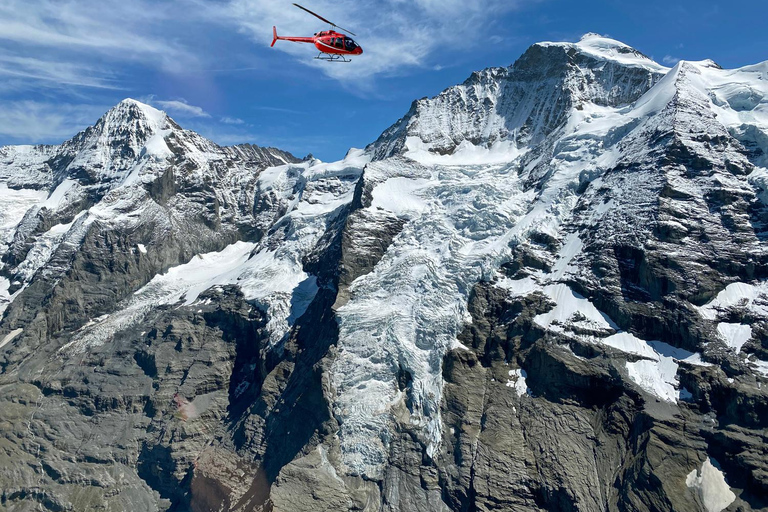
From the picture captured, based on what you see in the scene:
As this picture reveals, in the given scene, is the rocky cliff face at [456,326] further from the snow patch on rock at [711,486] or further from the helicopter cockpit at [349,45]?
the helicopter cockpit at [349,45]

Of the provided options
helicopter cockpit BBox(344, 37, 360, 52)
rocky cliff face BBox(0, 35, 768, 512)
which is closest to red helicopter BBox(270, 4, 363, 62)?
helicopter cockpit BBox(344, 37, 360, 52)

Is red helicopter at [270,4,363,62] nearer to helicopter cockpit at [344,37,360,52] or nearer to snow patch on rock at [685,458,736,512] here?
helicopter cockpit at [344,37,360,52]

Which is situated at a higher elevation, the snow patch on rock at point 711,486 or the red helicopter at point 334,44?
the red helicopter at point 334,44

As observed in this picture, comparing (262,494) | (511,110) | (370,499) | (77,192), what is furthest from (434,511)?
(77,192)

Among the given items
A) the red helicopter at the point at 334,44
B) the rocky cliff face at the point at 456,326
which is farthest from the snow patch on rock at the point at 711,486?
the red helicopter at the point at 334,44

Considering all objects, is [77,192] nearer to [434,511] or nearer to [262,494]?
[262,494]

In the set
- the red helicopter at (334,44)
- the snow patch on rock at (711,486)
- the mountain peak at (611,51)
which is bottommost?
the snow patch on rock at (711,486)

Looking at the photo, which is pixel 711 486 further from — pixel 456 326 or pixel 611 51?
pixel 611 51

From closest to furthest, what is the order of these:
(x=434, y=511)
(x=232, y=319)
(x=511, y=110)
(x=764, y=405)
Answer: (x=764, y=405) < (x=434, y=511) < (x=232, y=319) < (x=511, y=110)
